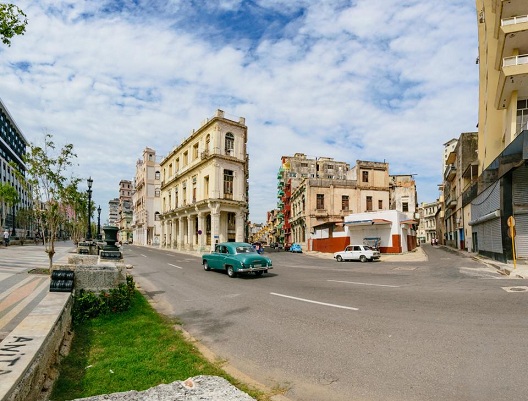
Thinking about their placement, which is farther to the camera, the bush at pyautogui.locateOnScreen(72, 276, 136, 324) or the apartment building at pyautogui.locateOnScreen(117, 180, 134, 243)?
the apartment building at pyautogui.locateOnScreen(117, 180, 134, 243)

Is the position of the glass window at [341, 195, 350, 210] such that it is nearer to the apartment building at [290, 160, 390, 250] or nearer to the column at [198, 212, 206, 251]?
the apartment building at [290, 160, 390, 250]

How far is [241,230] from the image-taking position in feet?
131

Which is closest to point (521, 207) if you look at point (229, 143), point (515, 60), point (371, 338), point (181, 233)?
point (515, 60)

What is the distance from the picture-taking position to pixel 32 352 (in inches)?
136

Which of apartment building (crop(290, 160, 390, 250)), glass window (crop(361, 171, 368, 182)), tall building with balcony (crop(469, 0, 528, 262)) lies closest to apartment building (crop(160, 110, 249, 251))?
apartment building (crop(290, 160, 390, 250))

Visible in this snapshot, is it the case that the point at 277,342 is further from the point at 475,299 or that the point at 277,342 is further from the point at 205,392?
the point at 475,299

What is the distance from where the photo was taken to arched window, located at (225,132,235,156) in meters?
40.4

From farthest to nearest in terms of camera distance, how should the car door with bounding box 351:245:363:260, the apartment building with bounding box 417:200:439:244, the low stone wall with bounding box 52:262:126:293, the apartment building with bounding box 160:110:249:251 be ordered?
the apartment building with bounding box 417:200:439:244, the apartment building with bounding box 160:110:249:251, the car door with bounding box 351:245:363:260, the low stone wall with bounding box 52:262:126:293

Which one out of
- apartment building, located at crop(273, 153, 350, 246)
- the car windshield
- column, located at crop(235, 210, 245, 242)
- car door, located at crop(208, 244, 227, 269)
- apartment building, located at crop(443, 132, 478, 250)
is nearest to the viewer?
the car windshield

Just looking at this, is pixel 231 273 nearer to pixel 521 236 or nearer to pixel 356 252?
pixel 356 252

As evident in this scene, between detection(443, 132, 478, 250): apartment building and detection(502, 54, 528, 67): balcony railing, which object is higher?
detection(502, 54, 528, 67): balcony railing

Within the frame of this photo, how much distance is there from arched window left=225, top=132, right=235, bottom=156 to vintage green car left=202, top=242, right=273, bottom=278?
24849mm

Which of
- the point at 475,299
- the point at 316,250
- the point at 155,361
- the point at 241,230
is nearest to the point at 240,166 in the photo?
the point at 241,230

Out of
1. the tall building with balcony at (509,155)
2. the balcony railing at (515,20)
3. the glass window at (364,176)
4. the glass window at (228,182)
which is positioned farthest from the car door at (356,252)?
the glass window at (364,176)
